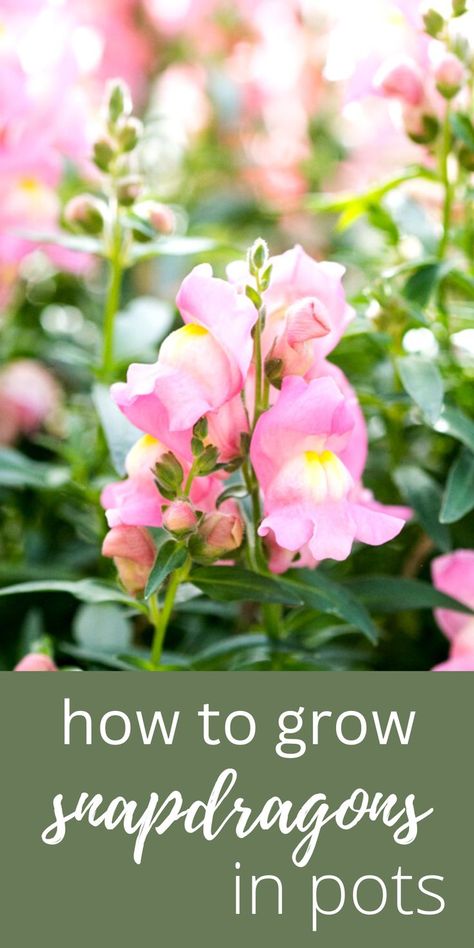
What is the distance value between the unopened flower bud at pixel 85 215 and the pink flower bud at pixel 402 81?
9.9 inches

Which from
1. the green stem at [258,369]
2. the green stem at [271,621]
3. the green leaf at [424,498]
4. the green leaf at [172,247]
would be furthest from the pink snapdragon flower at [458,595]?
the green leaf at [172,247]

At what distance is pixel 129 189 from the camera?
0.94 meters

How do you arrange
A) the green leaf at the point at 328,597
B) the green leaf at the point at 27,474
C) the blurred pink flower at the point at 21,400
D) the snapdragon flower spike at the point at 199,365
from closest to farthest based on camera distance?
the snapdragon flower spike at the point at 199,365, the green leaf at the point at 328,597, the green leaf at the point at 27,474, the blurred pink flower at the point at 21,400

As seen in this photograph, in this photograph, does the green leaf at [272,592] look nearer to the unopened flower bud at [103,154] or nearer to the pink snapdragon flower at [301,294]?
the pink snapdragon flower at [301,294]

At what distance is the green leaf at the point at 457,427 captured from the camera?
2.81 feet

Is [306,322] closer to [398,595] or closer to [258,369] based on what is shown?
[258,369]

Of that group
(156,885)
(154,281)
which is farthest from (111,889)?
(154,281)

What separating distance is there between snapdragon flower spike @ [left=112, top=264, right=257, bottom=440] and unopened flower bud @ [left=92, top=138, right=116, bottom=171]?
26cm

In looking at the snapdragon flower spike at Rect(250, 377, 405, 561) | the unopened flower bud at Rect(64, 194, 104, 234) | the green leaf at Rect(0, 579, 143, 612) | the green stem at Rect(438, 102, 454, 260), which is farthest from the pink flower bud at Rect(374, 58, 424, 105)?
the green leaf at Rect(0, 579, 143, 612)

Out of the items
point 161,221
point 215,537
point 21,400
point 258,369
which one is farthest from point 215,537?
point 21,400

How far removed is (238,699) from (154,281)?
965mm

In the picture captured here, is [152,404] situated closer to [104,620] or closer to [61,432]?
[104,620]

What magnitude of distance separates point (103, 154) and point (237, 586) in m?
0.38

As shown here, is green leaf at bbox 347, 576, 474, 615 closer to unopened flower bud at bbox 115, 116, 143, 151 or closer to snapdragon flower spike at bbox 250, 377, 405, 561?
snapdragon flower spike at bbox 250, 377, 405, 561
